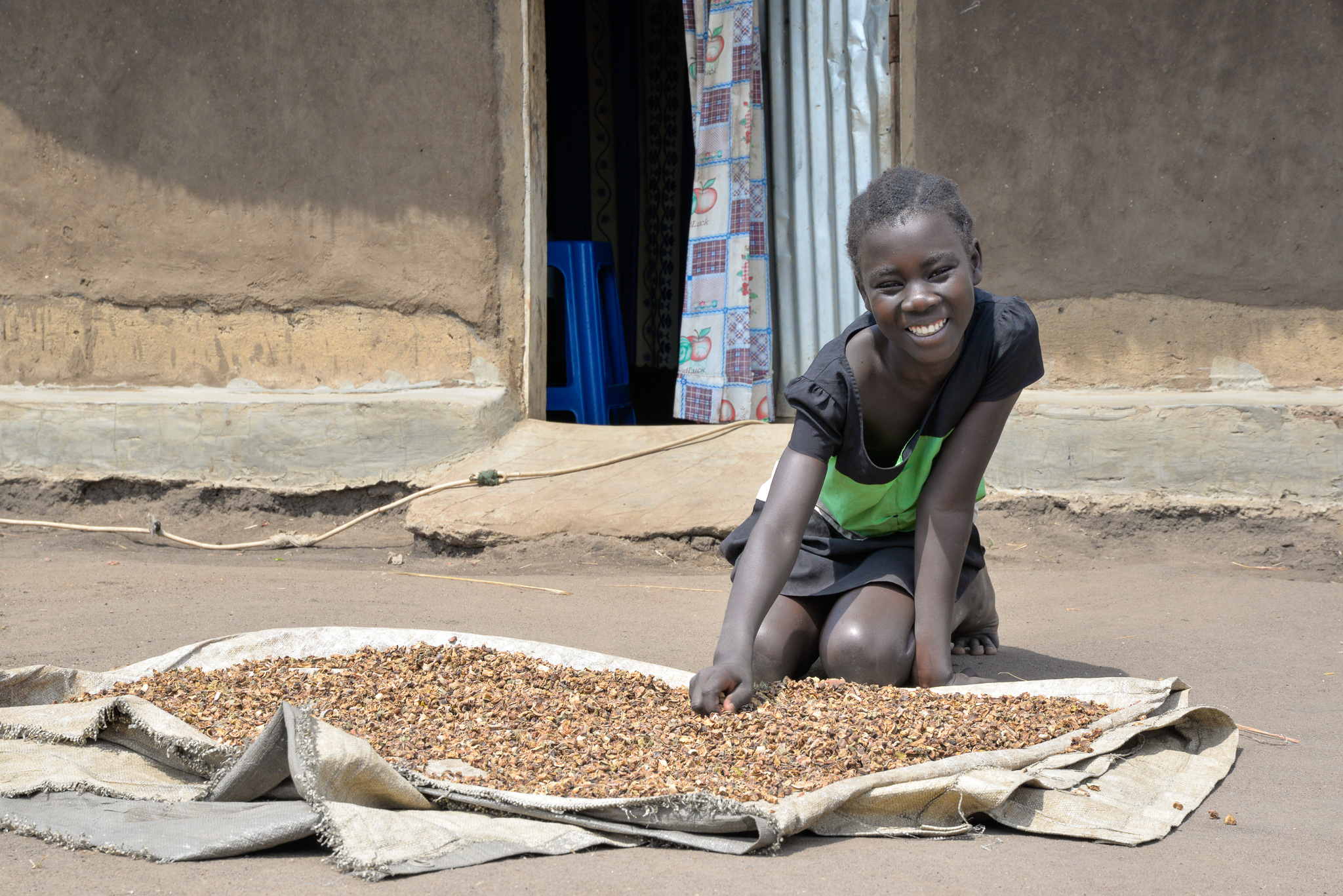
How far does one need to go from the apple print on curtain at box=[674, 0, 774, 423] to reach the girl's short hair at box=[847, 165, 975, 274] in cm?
271

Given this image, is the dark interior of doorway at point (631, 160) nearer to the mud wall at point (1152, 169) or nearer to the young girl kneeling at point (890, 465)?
the mud wall at point (1152, 169)

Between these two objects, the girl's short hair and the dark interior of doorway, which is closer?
the girl's short hair

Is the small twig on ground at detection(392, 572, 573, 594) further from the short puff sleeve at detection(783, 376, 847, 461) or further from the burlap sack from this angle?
the burlap sack

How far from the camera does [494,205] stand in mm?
4773

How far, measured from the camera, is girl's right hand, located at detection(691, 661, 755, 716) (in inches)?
85.6

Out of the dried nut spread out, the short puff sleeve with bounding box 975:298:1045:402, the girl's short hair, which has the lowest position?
the dried nut spread out

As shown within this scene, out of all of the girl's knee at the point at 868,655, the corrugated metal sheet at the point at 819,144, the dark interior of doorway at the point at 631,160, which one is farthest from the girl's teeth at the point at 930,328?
the dark interior of doorway at the point at 631,160

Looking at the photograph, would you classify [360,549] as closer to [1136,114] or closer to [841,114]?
[841,114]

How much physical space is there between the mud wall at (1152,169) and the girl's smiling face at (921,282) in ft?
7.26

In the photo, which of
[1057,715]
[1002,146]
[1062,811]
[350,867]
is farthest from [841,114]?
[350,867]

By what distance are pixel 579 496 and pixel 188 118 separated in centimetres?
234

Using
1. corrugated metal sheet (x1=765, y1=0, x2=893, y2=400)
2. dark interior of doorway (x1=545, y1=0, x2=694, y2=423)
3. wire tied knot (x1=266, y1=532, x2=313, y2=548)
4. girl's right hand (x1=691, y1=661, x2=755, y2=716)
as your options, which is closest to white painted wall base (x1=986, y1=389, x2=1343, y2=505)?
corrugated metal sheet (x1=765, y1=0, x2=893, y2=400)

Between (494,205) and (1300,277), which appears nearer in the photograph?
(1300,277)

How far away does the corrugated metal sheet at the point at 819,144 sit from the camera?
4832 millimetres
